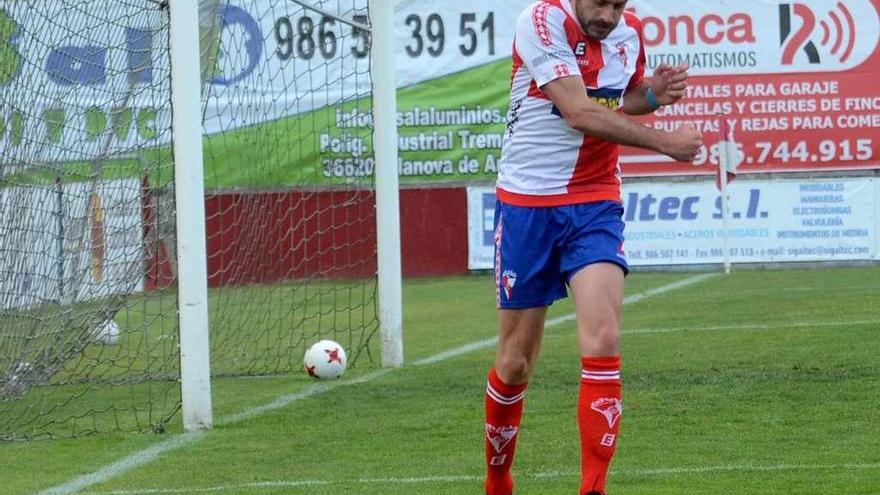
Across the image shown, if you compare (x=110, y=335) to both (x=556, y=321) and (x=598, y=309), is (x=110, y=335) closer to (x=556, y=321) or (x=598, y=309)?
(x=556, y=321)

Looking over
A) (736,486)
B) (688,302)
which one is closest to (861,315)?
(688,302)

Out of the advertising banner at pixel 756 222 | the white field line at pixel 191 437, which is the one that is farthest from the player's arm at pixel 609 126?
the advertising banner at pixel 756 222

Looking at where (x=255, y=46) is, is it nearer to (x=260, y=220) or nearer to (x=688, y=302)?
(x=260, y=220)

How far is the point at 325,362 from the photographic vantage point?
416 inches

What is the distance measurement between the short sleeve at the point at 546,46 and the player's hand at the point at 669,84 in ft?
1.84

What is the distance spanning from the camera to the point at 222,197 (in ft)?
55.5

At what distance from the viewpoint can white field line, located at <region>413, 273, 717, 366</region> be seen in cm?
1184

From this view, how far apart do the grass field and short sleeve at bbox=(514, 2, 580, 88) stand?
63.5 inches

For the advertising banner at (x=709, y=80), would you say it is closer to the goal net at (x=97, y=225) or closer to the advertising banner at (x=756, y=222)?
the advertising banner at (x=756, y=222)

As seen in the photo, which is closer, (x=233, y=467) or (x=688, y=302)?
(x=233, y=467)

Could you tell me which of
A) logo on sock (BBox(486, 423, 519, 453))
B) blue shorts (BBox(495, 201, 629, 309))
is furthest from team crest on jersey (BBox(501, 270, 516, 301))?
logo on sock (BBox(486, 423, 519, 453))

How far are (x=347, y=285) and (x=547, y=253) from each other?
31.5ft

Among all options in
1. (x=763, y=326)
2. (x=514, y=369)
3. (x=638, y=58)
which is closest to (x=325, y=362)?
(x=763, y=326)

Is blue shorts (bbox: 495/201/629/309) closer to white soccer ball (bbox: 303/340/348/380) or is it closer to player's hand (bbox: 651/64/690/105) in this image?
player's hand (bbox: 651/64/690/105)
